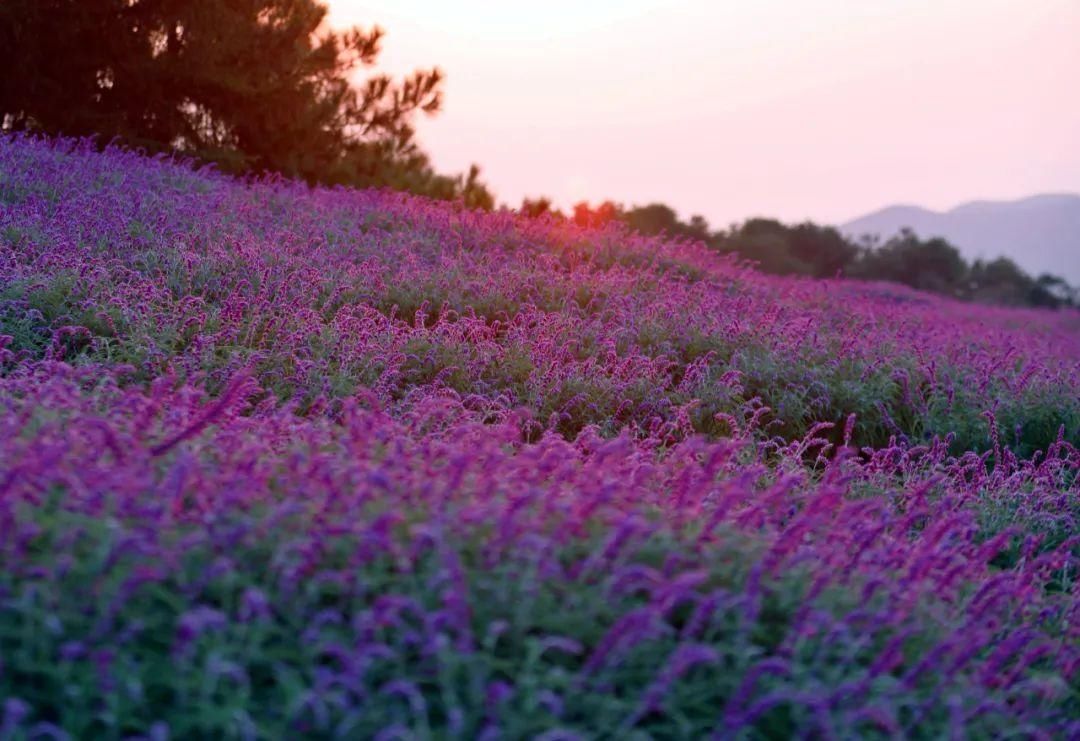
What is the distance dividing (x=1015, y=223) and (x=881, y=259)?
4519 inches

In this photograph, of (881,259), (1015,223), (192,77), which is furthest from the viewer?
(1015,223)

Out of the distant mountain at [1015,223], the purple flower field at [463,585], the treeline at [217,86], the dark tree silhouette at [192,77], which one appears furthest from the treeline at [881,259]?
the distant mountain at [1015,223]

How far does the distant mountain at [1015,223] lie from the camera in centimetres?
11456

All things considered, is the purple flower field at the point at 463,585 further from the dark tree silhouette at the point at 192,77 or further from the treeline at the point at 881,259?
the treeline at the point at 881,259

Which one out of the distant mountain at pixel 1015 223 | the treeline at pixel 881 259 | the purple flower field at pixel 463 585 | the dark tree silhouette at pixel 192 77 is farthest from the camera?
the distant mountain at pixel 1015 223

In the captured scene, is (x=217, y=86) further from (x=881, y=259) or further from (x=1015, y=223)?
(x=1015, y=223)

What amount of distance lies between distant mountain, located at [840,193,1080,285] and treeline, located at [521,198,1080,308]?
75189 millimetres

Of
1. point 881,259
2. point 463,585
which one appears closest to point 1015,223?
point 881,259

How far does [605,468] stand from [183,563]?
61.4 inches

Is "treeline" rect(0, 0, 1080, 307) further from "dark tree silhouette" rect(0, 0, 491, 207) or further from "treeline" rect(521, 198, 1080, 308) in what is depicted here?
"treeline" rect(521, 198, 1080, 308)

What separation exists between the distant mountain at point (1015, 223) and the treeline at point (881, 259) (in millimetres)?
75189

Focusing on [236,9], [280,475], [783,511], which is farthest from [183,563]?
[236,9]

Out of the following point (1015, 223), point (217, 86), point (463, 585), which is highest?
A: point (1015, 223)

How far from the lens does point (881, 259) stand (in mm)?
31562
